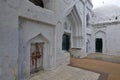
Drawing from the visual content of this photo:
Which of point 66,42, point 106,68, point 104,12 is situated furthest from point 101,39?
point 106,68

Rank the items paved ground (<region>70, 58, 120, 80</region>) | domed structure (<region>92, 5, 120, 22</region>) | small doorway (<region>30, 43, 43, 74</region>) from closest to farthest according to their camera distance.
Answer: small doorway (<region>30, 43, 43, 74</region>) → paved ground (<region>70, 58, 120, 80</region>) → domed structure (<region>92, 5, 120, 22</region>)

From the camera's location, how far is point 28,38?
4391mm

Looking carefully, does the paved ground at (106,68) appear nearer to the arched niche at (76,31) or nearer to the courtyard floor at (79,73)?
the courtyard floor at (79,73)

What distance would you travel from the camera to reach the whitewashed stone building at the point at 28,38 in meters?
3.37

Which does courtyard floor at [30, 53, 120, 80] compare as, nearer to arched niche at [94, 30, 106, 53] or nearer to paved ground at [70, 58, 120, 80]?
paved ground at [70, 58, 120, 80]

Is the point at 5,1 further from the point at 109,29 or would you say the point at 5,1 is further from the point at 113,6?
the point at 113,6

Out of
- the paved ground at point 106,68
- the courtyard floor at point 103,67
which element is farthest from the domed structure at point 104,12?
the paved ground at point 106,68

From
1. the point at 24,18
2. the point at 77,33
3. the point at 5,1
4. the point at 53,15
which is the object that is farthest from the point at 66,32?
the point at 5,1

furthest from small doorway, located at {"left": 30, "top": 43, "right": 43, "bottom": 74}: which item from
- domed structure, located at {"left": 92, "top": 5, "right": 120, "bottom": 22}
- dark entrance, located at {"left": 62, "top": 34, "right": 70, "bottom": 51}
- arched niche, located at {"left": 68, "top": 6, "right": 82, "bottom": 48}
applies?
domed structure, located at {"left": 92, "top": 5, "right": 120, "bottom": 22}

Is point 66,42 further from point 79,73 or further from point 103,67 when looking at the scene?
point 79,73

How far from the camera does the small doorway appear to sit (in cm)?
489

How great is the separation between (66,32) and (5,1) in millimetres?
7908

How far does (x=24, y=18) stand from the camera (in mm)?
4156

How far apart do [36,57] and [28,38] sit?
114 cm
